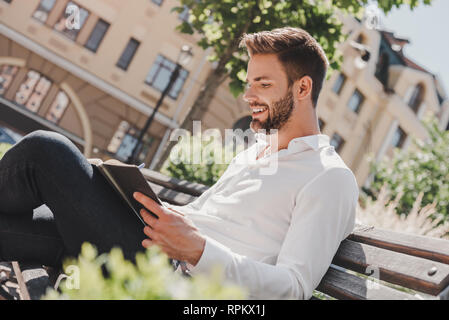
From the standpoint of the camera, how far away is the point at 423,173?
11727 millimetres

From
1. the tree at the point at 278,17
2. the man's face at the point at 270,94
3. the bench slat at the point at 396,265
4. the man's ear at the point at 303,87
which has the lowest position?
the bench slat at the point at 396,265

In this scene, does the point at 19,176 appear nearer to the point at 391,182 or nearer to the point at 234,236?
the point at 234,236

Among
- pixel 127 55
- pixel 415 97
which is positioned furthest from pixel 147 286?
pixel 415 97

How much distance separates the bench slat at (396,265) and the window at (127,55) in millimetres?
16139

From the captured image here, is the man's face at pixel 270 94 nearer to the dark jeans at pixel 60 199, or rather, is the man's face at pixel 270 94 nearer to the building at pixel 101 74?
the dark jeans at pixel 60 199

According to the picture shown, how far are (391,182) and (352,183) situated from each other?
1131 centimetres

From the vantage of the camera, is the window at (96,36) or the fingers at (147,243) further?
the window at (96,36)

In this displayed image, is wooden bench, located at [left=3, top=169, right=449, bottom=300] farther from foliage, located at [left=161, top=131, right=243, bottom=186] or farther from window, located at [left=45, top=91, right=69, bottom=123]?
window, located at [left=45, top=91, right=69, bottom=123]

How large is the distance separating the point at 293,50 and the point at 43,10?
16.1 m

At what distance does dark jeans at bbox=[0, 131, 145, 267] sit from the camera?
1.77 meters

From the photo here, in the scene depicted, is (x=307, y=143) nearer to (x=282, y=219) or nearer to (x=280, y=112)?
(x=280, y=112)

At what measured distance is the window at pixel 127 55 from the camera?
662 inches

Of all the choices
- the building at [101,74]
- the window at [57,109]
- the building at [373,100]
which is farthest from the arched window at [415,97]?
the window at [57,109]

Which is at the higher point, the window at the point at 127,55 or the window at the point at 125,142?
the window at the point at 127,55
